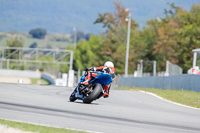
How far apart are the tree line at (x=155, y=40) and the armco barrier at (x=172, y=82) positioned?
28352mm

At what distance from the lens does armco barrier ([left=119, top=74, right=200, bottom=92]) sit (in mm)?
22781

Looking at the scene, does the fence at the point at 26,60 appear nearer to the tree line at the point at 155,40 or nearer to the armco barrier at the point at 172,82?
the tree line at the point at 155,40

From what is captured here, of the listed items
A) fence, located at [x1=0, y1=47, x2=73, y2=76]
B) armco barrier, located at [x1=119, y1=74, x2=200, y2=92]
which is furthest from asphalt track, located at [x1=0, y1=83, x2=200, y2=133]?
fence, located at [x1=0, y1=47, x2=73, y2=76]

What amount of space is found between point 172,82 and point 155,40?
45.7 metres

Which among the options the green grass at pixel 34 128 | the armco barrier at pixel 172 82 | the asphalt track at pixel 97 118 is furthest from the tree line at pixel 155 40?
the green grass at pixel 34 128

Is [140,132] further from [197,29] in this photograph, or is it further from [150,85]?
[197,29]

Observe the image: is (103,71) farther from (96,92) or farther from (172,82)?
(172,82)

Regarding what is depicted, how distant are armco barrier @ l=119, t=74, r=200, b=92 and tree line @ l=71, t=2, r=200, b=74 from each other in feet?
93.0

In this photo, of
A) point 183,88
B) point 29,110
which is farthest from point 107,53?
point 29,110

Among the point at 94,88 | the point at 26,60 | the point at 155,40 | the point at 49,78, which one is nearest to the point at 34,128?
the point at 94,88

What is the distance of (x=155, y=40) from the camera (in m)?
70.5

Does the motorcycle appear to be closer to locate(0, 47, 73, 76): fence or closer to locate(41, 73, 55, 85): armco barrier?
locate(41, 73, 55, 85): armco barrier

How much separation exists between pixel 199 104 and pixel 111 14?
6990cm

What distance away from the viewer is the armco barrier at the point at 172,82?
22.8 m
